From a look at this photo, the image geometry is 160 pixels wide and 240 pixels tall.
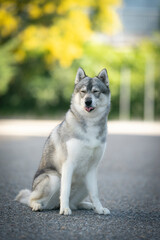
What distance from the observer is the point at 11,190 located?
20.7 ft

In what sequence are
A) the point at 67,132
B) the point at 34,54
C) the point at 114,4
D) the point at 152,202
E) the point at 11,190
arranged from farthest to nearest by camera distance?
the point at 34,54
the point at 114,4
the point at 11,190
the point at 152,202
the point at 67,132

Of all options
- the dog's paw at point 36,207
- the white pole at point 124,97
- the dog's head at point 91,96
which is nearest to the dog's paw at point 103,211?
the dog's paw at point 36,207

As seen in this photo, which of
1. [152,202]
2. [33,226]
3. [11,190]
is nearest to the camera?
[33,226]

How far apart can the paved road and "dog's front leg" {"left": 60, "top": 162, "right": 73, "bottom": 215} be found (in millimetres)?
122

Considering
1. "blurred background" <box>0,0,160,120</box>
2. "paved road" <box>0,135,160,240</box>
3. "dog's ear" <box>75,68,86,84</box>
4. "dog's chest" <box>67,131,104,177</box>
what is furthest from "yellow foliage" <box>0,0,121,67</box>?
"dog's chest" <box>67,131,104,177</box>

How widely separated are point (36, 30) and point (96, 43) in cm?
707

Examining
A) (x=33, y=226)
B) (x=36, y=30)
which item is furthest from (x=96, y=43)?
(x=33, y=226)

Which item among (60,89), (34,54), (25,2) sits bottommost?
(60,89)

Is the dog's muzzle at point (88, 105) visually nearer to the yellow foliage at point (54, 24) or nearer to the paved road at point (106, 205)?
the paved road at point (106, 205)

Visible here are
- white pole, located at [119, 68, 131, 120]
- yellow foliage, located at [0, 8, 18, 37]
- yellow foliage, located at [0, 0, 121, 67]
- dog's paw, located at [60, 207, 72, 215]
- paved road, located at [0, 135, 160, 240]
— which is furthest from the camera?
white pole, located at [119, 68, 131, 120]

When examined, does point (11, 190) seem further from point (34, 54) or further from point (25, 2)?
point (34, 54)

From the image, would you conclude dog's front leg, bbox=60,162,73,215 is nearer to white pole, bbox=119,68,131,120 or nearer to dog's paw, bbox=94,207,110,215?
dog's paw, bbox=94,207,110,215

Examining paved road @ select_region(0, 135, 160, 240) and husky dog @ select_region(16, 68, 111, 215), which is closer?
paved road @ select_region(0, 135, 160, 240)

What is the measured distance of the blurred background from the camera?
27.1m
